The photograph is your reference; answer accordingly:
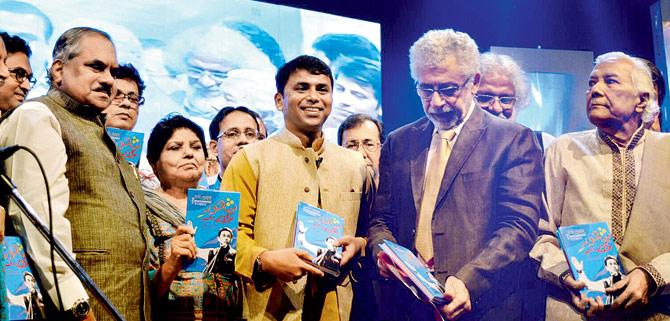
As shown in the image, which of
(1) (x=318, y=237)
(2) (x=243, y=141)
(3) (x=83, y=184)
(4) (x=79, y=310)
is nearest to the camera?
(4) (x=79, y=310)

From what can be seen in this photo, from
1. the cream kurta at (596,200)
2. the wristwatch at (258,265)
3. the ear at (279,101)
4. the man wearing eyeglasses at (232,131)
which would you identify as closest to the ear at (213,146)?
the man wearing eyeglasses at (232,131)

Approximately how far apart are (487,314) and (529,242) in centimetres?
38

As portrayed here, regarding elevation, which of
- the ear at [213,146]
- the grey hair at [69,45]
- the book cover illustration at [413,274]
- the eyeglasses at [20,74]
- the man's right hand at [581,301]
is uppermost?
the grey hair at [69,45]

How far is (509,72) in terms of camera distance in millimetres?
4227

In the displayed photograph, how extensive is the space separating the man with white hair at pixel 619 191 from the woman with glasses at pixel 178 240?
4.79ft

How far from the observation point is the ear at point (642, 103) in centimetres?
350

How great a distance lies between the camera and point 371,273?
3.27m

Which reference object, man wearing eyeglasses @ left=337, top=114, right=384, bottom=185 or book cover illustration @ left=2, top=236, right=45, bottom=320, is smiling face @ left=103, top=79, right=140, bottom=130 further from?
book cover illustration @ left=2, top=236, right=45, bottom=320

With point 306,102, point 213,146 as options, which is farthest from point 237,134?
point 306,102

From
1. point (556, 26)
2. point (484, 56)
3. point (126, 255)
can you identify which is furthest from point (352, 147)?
point (556, 26)

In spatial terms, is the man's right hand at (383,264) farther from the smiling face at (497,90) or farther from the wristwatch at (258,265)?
the smiling face at (497,90)

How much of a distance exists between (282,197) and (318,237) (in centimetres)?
30

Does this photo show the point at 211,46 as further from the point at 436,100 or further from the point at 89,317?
the point at 89,317

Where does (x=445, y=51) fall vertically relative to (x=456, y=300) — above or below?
above
